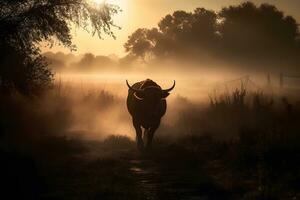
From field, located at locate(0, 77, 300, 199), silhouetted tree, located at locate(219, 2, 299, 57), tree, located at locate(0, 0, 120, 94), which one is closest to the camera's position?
field, located at locate(0, 77, 300, 199)

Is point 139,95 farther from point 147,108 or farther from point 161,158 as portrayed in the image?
point 161,158

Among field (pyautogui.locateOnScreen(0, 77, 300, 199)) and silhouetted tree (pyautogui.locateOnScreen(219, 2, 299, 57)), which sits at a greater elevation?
silhouetted tree (pyautogui.locateOnScreen(219, 2, 299, 57))

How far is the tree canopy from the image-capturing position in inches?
2709

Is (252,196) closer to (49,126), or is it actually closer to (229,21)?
(49,126)

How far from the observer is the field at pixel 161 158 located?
36.8 feet

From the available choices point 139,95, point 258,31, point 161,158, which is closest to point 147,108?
point 139,95

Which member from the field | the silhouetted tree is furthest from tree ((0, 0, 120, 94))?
the silhouetted tree

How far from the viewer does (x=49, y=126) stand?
75.8 feet

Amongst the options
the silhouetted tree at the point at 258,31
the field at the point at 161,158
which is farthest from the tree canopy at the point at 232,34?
the field at the point at 161,158

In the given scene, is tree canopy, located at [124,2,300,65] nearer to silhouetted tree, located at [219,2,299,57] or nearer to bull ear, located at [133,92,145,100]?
silhouetted tree, located at [219,2,299,57]

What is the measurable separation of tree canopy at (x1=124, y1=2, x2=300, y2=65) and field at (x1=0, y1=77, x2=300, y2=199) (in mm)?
45274

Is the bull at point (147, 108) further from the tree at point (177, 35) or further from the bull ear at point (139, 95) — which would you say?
the tree at point (177, 35)

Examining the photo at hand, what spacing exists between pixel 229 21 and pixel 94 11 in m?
53.4

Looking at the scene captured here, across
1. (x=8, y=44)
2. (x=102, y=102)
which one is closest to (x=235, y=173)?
(x=8, y=44)
